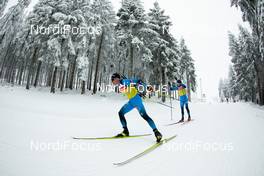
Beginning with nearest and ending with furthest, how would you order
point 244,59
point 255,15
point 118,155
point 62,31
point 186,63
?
point 118,155
point 255,15
point 62,31
point 244,59
point 186,63

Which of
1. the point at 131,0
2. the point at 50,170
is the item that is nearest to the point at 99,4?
the point at 131,0

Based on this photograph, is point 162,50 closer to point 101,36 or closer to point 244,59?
point 101,36

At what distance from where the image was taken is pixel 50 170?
108 inches

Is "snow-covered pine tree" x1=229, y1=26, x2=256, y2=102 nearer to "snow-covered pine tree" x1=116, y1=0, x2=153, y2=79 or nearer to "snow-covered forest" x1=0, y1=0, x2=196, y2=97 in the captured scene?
"snow-covered forest" x1=0, y1=0, x2=196, y2=97

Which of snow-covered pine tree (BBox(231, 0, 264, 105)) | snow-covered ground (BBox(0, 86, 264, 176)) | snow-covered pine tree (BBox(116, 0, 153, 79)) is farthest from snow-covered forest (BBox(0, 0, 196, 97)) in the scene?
snow-covered ground (BBox(0, 86, 264, 176))

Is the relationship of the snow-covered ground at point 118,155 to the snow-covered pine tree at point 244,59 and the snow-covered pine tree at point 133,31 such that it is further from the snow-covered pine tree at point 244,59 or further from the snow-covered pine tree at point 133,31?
the snow-covered pine tree at point 244,59

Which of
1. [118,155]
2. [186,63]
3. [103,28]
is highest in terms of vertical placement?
[103,28]

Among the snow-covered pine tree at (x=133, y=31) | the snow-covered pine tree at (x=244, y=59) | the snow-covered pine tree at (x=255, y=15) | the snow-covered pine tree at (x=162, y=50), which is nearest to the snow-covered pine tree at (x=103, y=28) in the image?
the snow-covered pine tree at (x=133, y=31)

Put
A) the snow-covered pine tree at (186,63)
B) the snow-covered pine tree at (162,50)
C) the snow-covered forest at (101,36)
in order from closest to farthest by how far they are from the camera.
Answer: the snow-covered forest at (101,36)
the snow-covered pine tree at (162,50)
the snow-covered pine tree at (186,63)

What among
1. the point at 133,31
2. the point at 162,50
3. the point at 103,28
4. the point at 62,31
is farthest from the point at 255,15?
the point at 62,31

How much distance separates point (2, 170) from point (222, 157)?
420cm

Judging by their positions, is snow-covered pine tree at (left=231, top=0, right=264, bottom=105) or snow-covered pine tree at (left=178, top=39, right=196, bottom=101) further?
snow-covered pine tree at (left=178, top=39, right=196, bottom=101)

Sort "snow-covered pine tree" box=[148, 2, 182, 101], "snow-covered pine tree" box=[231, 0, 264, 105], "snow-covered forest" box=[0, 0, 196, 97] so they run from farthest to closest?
"snow-covered pine tree" box=[148, 2, 182, 101] → "snow-covered forest" box=[0, 0, 196, 97] → "snow-covered pine tree" box=[231, 0, 264, 105]

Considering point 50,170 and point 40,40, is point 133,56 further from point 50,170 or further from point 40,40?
point 50,170
